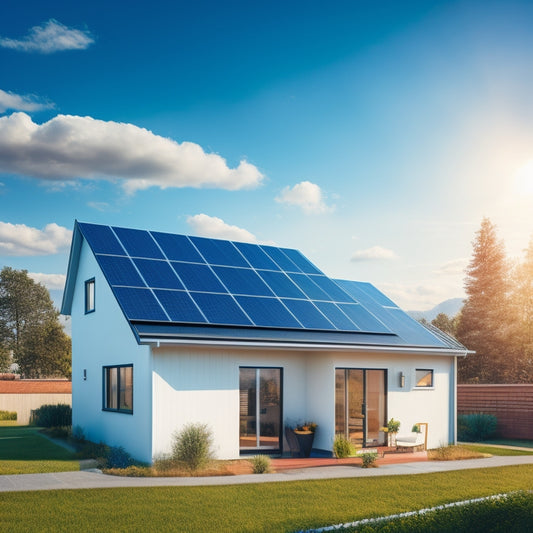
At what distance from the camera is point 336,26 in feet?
56.2

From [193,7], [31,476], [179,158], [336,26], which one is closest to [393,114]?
[336,26]

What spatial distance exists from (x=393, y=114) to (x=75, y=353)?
13.0 meters

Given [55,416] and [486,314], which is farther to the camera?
[486,314]

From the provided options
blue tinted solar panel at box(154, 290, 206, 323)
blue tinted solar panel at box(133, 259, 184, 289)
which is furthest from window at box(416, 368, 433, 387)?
blue tinted solar panel at box(133, 259, 184, 289)

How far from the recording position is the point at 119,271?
1628cm

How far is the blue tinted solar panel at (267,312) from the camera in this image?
53.7 ft

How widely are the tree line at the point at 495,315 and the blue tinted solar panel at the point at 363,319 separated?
24.7 m

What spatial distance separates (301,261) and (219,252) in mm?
3445

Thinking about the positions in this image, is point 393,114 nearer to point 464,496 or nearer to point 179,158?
point 179,158

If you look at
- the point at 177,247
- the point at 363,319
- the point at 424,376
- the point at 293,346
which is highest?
the point at 177,247

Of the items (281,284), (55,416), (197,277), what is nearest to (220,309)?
(197,277)

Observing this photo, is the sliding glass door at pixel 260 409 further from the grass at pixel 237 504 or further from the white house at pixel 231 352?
the grass at pixel 237 504

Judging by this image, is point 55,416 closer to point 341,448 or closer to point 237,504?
point 341,448

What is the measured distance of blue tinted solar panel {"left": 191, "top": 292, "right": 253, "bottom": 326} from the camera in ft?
51.2
